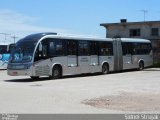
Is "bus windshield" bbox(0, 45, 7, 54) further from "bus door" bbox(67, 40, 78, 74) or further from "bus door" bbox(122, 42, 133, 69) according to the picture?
"bus door" bbox(67, 40, 78, 74)

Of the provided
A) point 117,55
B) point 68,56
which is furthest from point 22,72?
point 117,55

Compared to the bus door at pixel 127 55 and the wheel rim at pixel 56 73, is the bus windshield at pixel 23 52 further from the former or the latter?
the bus door at pixel 127 55

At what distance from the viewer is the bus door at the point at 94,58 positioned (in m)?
30.7

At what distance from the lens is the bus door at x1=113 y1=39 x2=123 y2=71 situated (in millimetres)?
33969

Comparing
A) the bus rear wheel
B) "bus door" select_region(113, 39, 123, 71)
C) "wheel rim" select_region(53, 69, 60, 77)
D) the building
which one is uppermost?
the building

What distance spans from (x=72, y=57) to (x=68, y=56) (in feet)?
1.70

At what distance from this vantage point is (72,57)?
28.4m

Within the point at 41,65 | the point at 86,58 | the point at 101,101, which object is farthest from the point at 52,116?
the point at 86,58

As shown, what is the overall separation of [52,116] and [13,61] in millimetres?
15108

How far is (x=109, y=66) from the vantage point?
33.0 metres

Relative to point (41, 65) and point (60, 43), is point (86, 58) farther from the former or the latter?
point (41, 65)

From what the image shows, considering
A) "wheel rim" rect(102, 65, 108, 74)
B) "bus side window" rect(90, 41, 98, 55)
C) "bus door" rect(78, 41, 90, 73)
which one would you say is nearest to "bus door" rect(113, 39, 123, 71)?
"wheel rim" rect(102, 65, 108, 74)

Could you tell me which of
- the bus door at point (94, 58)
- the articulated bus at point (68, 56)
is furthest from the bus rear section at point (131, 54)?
the bus door at point (94, 58)

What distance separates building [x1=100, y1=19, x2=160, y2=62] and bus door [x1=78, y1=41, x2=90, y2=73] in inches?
732
